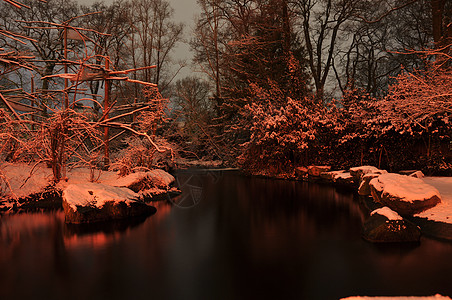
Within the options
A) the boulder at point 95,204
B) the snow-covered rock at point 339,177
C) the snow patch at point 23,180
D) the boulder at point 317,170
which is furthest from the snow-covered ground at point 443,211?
the snow patch at point 23,180

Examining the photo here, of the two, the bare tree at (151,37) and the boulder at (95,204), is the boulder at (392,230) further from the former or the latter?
the bare tree at (151,37)

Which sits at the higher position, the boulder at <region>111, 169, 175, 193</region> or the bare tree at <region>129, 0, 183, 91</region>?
the bare tree at <region>129, 0, 183, 91</region>

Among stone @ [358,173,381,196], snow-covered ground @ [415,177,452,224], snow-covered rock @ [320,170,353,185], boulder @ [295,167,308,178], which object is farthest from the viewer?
boulder @ [295,167,308,178]

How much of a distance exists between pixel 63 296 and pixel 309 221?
6.50 meters

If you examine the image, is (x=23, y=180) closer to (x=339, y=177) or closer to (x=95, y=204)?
(x=95, y=204)

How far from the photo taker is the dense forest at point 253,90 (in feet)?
37.3

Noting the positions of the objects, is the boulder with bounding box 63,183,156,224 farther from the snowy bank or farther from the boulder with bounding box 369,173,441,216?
the boulder with bounding box 369,173,441,216

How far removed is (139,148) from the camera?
14.2 metres

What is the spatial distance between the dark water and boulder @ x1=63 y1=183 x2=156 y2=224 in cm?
42

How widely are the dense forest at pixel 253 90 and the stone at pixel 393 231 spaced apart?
4644 millimetres

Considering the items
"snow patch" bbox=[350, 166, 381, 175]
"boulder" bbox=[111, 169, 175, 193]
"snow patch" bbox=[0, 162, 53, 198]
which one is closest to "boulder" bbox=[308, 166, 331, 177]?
"snow patch" bbox=[350, 166, 381, 175]

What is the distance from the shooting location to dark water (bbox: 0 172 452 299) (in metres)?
5.02

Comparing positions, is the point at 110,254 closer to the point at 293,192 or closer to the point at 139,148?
the point at 139,148

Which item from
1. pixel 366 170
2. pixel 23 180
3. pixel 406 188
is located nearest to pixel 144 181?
pixel 23 180
